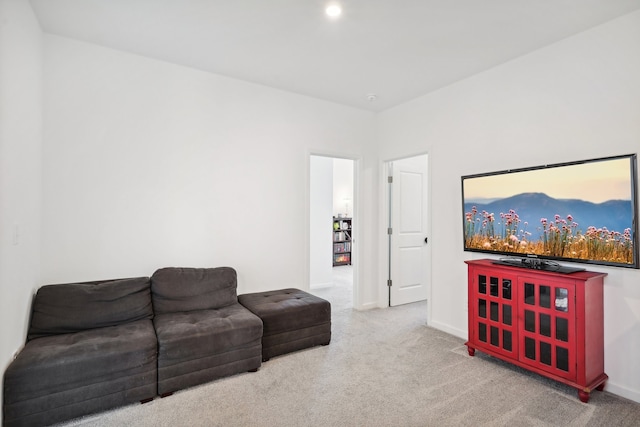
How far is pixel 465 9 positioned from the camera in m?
2.20

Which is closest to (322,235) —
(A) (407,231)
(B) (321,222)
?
(B) (321,222)

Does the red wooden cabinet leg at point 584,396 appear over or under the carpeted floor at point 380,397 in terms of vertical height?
over

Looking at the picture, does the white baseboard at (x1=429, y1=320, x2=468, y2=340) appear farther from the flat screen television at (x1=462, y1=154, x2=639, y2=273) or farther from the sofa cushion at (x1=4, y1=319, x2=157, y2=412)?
the sofa cushion at (x1=4, y1=319, x2=157, y2=412)

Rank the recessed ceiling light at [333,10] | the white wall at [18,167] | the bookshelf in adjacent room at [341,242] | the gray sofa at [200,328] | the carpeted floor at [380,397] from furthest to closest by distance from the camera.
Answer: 1. the bookshelf in adjacent room at [341,242]
2. the gray sofa at [200,328]
3. the recessed ceiling light at [333,10]
4. the carpeted floor at [380,397]
5. the white wall at [18,167]

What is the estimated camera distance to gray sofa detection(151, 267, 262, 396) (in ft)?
7.52

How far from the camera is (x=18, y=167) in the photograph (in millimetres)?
2025

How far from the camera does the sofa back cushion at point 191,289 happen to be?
9.07 feet

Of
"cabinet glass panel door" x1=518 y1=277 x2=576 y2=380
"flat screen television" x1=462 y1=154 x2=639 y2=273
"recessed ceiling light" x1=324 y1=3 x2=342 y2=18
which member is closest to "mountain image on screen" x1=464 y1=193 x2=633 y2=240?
"flat screen television" x1=462 y1=154 x2=639 y2=273

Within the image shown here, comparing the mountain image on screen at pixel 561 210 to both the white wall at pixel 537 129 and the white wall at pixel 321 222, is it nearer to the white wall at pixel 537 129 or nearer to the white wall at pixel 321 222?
the white wall at pixel 537 129

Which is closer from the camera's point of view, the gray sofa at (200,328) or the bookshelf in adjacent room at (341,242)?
the gray sofa at (200,328)

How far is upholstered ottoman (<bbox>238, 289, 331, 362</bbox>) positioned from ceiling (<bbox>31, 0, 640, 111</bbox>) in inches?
90.1

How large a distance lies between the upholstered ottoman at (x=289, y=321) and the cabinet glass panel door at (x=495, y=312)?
4.58 ft

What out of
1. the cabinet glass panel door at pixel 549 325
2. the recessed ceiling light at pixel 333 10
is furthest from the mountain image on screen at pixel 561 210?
the recessed ceiling light at pixel 333 10

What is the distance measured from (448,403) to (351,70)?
2.94m
